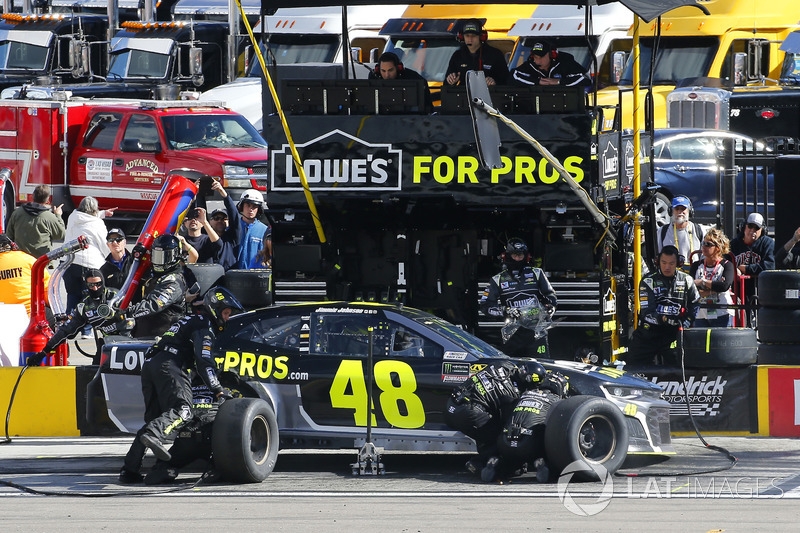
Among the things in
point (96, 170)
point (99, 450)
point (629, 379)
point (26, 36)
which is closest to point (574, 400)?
point (629, 379)

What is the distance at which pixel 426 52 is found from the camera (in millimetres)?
24000

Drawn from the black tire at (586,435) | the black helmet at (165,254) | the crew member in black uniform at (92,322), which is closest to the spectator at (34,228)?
the crew member in black uniform at (92,322)

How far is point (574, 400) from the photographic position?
10031 millimetres

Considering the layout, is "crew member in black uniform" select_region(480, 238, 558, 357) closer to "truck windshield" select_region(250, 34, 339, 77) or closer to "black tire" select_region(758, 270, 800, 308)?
"black tire" select_region(758, 270, 800, 308)

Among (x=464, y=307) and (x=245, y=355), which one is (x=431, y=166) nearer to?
(x=464, y=307)

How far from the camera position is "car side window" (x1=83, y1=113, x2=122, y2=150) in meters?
22.1

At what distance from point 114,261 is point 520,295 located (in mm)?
5274

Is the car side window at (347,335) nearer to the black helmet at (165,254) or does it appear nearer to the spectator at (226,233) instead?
the black helmet at (165,254)

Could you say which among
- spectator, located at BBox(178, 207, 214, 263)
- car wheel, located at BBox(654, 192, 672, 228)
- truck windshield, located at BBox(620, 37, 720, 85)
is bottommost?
spectator, located at BBox(178, 207, 214, 263)

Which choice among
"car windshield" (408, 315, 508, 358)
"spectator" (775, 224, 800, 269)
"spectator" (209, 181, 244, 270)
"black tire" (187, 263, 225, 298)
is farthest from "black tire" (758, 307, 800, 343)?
"spectator" (209, 181, 244, 270)

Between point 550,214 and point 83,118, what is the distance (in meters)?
12.2

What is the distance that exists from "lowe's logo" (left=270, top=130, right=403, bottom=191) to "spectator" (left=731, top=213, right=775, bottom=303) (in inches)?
169

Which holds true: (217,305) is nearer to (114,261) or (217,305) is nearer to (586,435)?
(586,435)

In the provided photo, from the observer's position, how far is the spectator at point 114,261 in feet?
49.6
